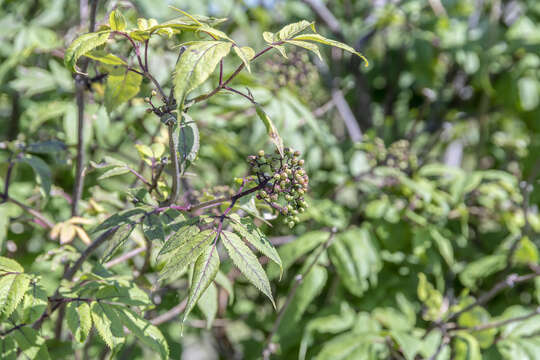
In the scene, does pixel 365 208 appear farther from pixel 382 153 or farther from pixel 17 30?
pixel 17 30

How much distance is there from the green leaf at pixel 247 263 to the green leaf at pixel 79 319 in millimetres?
403

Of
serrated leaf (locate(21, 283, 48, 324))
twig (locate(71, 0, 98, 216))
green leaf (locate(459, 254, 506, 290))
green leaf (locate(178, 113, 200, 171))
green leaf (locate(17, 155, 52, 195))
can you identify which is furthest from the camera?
green leaf (locate(459, 254, 506, 290))

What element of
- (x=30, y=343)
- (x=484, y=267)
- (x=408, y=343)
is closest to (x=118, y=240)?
(x=30, y=343)

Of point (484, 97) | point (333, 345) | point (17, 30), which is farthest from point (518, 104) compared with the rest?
point (17, 30)

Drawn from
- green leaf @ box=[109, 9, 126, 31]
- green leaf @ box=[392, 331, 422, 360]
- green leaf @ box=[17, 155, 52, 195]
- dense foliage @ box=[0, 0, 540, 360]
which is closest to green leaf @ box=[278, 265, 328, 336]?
dense foliage @ box=[0, 0, 540, 360]

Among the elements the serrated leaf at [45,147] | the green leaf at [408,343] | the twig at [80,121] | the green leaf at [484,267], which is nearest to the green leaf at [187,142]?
the twig at [80,121]

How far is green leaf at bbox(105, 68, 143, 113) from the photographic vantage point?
42.9 inches

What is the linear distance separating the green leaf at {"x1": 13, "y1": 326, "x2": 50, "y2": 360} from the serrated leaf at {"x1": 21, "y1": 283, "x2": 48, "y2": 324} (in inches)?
2.3

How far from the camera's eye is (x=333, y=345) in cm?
177

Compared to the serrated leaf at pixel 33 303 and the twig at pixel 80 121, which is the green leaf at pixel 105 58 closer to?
the twig at pixel 80 121

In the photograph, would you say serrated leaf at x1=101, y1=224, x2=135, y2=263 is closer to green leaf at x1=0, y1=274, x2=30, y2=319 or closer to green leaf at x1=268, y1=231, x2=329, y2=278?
green leaf at x1=0, y1=274, x2=30, y2=319

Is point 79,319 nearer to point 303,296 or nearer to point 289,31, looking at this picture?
point 289,31

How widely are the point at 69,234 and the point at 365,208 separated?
1.24m

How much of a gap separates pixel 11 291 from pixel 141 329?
0.30 meters
